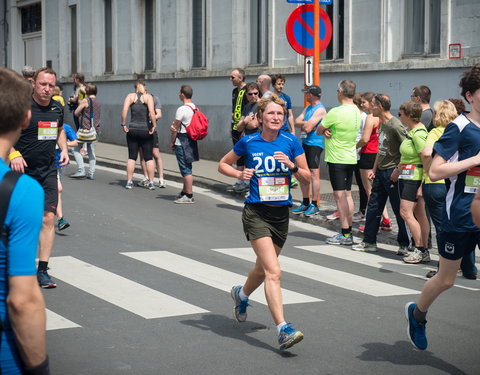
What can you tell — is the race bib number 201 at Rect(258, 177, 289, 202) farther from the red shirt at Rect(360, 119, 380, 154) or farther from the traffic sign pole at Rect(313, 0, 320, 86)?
the traffic sign pole at Rect(313, 0, 320, 86)

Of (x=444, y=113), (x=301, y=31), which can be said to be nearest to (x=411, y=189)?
(x=444, y=113)

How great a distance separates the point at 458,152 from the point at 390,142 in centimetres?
447

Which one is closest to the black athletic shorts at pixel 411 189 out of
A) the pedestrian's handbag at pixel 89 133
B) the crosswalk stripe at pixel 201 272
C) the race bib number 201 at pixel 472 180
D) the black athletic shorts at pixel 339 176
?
the black athletic shorts at pixel 339 176

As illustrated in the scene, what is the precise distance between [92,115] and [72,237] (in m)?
6.93

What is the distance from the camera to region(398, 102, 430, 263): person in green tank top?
987cm

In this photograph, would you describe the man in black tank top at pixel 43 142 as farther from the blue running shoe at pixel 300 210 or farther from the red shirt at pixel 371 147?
the blue running shoe at pixel 300 210

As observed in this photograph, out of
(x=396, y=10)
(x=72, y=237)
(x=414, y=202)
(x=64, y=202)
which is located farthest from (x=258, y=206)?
(x=396, y=10)

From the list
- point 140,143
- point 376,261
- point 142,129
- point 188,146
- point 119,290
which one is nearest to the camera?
point 119,290

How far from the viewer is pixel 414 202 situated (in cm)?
1019

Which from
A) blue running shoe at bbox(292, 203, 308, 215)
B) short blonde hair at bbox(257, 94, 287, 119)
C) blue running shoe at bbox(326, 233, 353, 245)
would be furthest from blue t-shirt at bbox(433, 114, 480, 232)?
blue running shoe at bbox(292, 203, 308, 215)

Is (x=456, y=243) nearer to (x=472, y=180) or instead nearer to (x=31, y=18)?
Answer: (x=472, y=180)

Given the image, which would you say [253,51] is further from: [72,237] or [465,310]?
[465,310]

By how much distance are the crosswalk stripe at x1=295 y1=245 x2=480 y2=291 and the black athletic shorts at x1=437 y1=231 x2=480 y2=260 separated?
2908 millimetres

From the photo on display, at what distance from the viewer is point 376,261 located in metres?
10.5
